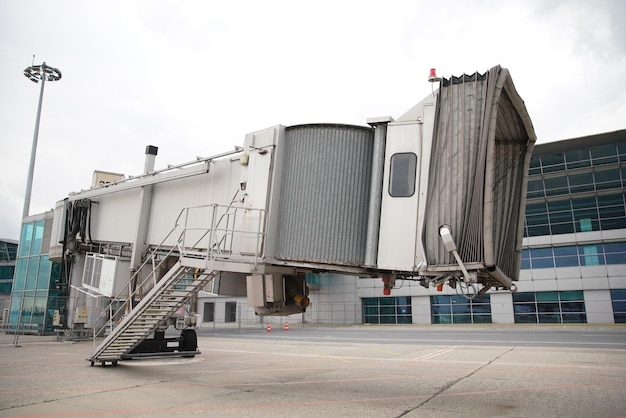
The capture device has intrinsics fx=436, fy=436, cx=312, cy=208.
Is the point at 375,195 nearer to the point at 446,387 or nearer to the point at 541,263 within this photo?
the point at 446,387

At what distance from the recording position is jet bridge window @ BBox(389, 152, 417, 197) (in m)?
8.55

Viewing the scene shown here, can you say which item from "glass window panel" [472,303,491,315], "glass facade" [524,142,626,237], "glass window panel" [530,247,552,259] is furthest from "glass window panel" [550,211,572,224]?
"glass window panel" [472,303,491,315]

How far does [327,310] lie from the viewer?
180ft

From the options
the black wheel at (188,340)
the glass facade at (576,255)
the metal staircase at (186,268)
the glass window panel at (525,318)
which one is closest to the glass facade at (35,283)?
the black wheel at (188,340)

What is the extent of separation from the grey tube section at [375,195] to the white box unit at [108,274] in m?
9.78

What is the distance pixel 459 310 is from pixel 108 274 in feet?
130

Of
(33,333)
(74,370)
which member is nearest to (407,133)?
(74,370)

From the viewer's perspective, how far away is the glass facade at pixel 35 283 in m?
28.1

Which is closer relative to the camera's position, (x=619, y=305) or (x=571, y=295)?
(x=619, y=305)

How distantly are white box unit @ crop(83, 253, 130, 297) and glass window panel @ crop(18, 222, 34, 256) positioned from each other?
61.4 ft

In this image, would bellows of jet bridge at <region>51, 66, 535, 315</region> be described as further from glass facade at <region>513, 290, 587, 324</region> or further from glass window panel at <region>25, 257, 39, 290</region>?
glass facade at <region>513, 290, 587, 324</region>

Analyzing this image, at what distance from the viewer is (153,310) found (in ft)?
41.1

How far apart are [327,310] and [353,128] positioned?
156 feet

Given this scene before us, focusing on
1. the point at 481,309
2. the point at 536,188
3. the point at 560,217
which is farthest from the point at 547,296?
the point at 536,188
